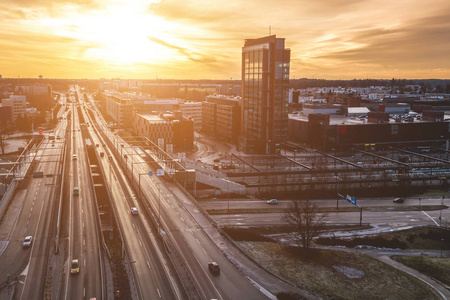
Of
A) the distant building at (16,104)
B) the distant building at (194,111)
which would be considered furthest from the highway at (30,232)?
the distant building at (16,104)

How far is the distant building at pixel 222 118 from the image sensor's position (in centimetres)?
11681

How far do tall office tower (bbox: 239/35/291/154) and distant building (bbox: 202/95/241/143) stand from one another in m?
11.5

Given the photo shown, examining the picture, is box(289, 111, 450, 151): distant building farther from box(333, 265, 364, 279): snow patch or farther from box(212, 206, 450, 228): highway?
box(333, 265, 364, 279): snow patch

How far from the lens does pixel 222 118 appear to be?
4820 inches

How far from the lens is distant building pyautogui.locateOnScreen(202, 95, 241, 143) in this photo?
383 feet

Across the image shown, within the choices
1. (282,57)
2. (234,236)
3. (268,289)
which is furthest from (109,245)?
(282,57)

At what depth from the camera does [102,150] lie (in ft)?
318

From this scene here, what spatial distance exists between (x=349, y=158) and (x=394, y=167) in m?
15.6

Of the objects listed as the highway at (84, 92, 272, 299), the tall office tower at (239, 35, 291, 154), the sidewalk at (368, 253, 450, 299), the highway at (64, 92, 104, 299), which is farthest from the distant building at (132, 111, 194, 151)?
the sidewalk at (368, 253, 450, 299)

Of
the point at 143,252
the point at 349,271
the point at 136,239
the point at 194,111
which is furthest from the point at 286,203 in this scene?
the point at 194,111

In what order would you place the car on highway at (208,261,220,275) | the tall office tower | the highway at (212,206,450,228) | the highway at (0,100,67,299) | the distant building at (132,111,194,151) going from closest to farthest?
1. the car on highway at (208,261,220,275)
2. the highway at (0,100,67,299)
3. the highway at (212,206,450,228)
4. the tall office tower
5. the distant building at (132,111,194,151)

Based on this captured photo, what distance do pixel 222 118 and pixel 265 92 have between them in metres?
26.6

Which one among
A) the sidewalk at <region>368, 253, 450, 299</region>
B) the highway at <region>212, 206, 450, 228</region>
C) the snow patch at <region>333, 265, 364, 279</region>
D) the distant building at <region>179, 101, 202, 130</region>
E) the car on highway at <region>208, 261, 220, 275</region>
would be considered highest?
the distant building at <region>179, 101, 202, 130</region>

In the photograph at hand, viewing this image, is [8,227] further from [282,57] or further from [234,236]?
[282,57]
